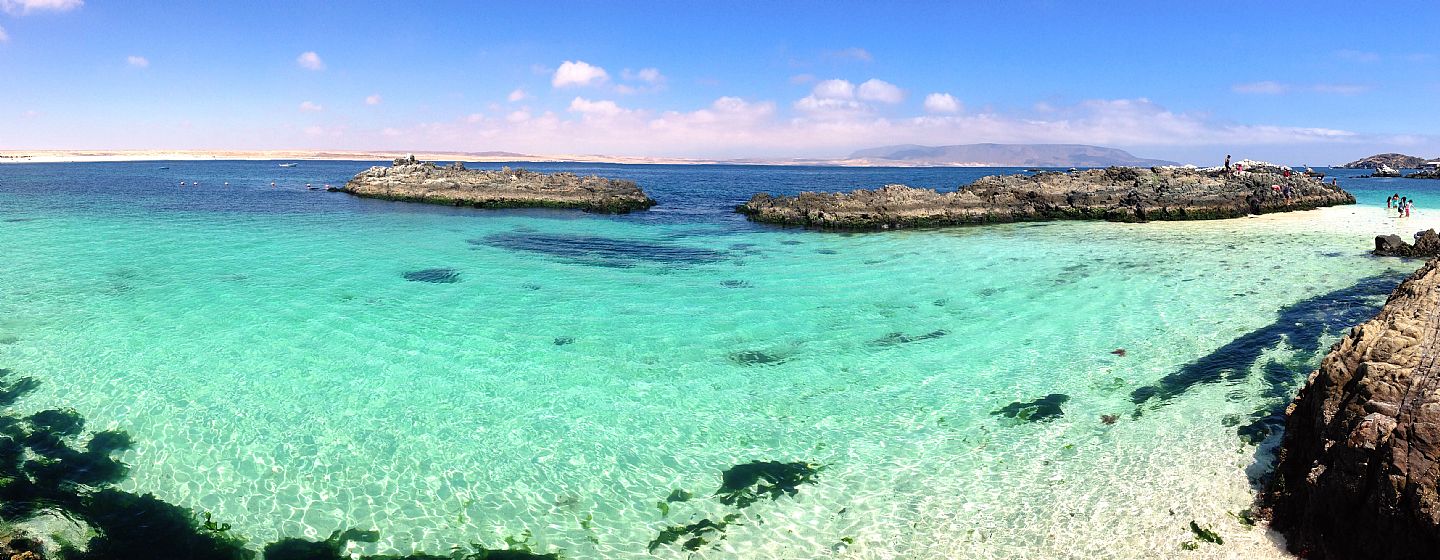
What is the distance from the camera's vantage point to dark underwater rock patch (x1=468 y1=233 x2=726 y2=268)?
89.9 ft

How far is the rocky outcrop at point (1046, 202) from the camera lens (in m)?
40.5

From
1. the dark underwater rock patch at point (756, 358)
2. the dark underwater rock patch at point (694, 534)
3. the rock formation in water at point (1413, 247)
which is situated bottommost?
the dark underwater rock patch at point (694, 534)

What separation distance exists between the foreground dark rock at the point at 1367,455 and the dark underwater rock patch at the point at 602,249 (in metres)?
20.0

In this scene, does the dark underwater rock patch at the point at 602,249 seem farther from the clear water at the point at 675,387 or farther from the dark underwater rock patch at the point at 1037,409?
the dark underwater rock patch at the point at 1037,409

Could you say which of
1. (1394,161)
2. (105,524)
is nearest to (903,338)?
(105,524)

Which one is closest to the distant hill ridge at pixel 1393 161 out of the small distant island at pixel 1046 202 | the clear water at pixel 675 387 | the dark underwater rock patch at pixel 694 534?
the small distant island at pixel 1046 202

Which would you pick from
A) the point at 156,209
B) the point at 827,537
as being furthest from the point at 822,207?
the point at 156,209

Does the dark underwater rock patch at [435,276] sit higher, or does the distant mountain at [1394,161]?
the distant mountain at [1394,161]

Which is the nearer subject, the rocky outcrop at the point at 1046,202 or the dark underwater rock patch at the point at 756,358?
the dark underwater rock patch at the point at 756,358

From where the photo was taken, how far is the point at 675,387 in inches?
503

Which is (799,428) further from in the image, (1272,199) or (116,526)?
(1272,199)

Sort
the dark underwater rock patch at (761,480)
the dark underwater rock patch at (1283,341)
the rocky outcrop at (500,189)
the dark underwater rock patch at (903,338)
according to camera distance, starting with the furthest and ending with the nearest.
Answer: the rocky outcrop at (500,189) < the dark underwater rock patch at (903,338) < the dark underwater rock patch at (1283,341) < the dark underwater rock patch at (761,480)

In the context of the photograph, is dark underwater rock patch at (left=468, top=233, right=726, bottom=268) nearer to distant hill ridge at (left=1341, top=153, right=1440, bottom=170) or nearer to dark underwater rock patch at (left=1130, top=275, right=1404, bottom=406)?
dark underwater rock patch at (left=1130, top=275, right=1404, bottom=406)

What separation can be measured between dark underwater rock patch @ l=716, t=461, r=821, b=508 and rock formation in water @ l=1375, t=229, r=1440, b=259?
2989 cm
